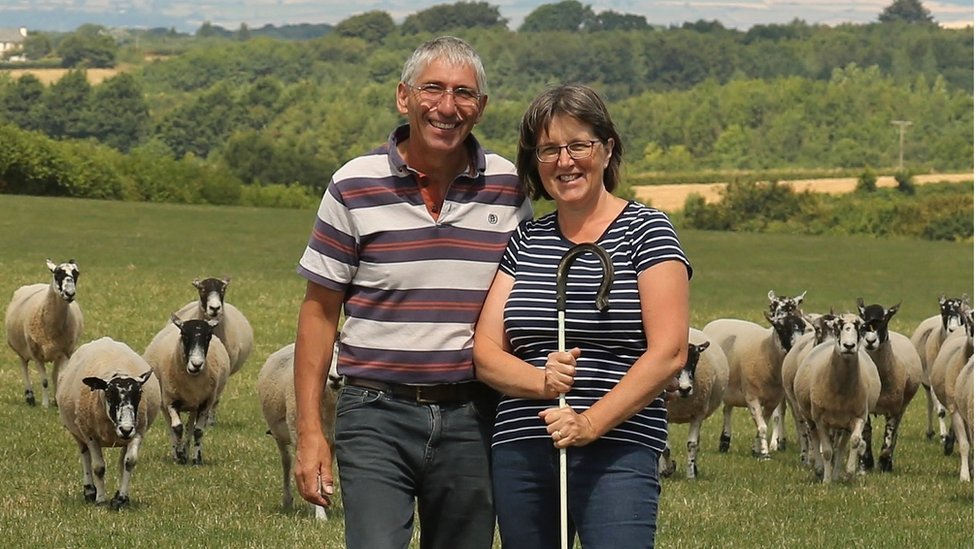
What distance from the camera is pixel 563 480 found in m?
5.45

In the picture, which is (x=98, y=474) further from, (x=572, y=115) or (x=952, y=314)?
(x=952, y=314)

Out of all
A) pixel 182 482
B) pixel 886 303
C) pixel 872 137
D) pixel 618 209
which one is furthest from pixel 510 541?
pixel 872 137

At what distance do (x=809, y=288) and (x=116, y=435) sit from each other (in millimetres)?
39637

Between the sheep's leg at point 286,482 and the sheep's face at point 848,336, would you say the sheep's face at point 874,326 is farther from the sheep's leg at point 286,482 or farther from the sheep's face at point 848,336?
the sheep's leg at point 286,482

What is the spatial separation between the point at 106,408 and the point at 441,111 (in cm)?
771

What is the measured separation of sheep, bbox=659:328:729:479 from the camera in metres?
15.6

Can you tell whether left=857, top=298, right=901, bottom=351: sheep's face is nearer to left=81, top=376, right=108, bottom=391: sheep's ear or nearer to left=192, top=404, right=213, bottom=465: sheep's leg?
left=192, top=404, right=213, bottom=465: sheep's leg

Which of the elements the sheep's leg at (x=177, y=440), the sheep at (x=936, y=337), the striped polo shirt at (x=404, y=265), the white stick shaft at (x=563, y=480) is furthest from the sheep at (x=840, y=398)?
the white stick shaft at (x=563, y=480)

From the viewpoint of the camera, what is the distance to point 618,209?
18.8ft

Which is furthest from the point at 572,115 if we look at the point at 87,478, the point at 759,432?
the point at 759,432

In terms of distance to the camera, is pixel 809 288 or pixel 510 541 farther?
pixel 809 288

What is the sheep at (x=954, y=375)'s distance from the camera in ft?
51.7

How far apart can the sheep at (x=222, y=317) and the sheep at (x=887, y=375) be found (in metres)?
7.61

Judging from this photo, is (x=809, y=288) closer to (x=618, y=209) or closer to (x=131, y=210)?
(x=131, y=210)
